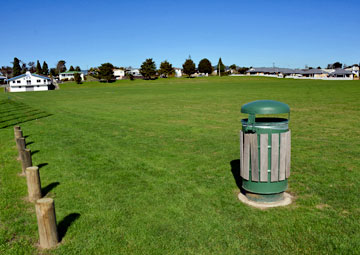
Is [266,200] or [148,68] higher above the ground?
[148,68]

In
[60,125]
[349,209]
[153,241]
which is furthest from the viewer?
[60,125]

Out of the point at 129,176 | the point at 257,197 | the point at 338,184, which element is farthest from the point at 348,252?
the point at 129,176

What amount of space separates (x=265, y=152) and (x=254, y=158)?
25 cm

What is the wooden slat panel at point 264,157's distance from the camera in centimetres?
545

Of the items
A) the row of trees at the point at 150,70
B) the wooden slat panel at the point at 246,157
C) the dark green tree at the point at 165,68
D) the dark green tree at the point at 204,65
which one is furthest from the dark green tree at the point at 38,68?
the wooden slat panel at the point at 246,157

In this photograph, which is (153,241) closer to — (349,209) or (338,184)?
(349,209)

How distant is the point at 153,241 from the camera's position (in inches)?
183

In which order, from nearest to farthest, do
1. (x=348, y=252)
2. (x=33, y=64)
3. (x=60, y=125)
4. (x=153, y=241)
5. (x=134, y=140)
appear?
(x=348, y=252)
(x=153, y=241)
(x=134, y=140)
(x=60, y=125)
(x=33, y=64)

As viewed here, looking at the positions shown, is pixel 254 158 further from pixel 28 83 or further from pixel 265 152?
pixel 28 83

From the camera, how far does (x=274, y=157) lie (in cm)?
549

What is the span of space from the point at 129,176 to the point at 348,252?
499cm

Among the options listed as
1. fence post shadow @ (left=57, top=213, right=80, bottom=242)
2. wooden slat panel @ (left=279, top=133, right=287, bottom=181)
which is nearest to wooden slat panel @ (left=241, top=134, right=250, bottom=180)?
wooden slat panel @ (left=279, top=133, right=287, bottom=181)

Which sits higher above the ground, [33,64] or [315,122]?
[33,64]

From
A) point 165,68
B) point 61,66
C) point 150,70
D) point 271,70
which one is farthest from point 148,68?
point 61,66
